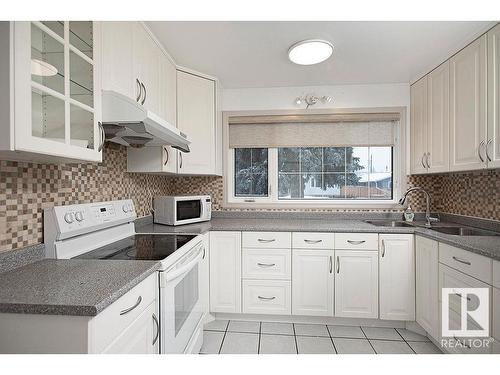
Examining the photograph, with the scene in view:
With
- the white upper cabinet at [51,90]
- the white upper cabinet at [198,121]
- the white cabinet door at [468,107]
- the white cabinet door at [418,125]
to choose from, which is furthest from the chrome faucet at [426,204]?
the white upper cabinet at [51,90]

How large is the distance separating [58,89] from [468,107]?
2431mm

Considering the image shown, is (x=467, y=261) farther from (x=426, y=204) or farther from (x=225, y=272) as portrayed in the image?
(x=225, y=272)

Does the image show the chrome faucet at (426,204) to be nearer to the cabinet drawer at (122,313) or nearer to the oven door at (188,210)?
the oven door at (188,210)

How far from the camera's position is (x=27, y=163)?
4.13 feet

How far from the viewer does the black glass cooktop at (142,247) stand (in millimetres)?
1372

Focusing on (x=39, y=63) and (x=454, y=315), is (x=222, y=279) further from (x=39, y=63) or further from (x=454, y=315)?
(x=39, y=63)

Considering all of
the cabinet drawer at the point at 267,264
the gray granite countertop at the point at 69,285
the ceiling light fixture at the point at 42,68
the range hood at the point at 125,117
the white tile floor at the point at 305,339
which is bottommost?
the white tile floor at the point at 305,339

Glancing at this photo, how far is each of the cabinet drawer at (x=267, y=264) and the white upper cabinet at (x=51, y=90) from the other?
4.73 ft

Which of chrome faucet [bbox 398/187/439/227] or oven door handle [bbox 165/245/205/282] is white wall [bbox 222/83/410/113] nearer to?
chrome faucet [bbox 398/187/439/227]

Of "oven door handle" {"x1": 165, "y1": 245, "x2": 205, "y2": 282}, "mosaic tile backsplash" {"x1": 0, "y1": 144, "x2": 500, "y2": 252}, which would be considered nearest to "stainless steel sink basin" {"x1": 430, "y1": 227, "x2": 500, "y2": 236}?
"mosaic tile backsplash" {"x1": 0, "y1": 144, "x2": 500, "y2": 252}

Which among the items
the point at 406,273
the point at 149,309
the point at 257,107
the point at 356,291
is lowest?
the point at 356,291

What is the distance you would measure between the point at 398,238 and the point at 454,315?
61 cm

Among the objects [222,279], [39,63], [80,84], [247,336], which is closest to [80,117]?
[80,84]

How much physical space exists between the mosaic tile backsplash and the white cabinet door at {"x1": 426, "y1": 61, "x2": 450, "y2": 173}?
1.07 feet
